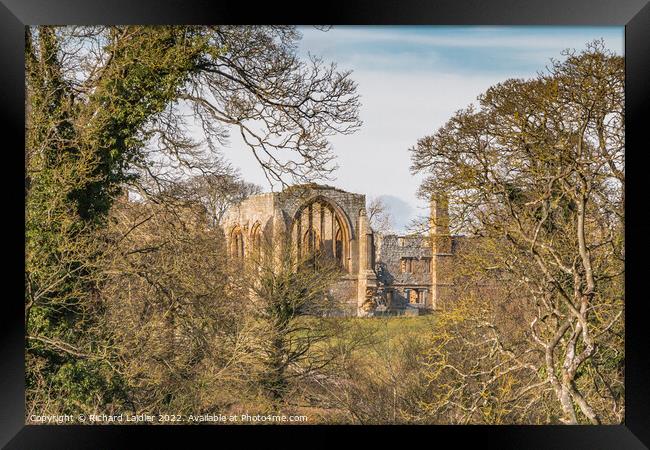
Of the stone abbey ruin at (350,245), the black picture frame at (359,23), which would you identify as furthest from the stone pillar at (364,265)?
the black picture frame at (359,23)

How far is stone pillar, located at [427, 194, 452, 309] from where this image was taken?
699 centimetres

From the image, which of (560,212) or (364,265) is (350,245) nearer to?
(364,265)

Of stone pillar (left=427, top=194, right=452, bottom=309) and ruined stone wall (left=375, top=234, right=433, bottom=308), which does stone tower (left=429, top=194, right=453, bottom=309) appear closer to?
stone pillar (left=427, top=194, right=452, bottom=309)

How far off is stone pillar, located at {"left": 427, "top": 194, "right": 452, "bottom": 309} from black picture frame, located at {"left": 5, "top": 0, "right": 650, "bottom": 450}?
7.05 feet

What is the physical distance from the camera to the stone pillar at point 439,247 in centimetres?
699

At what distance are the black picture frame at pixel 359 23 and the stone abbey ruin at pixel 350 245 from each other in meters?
2.27

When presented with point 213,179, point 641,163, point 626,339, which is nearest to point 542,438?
point 626,339

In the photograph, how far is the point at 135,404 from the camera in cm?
653

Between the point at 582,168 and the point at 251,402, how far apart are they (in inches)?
159

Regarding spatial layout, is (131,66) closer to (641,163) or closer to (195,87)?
(195,87)

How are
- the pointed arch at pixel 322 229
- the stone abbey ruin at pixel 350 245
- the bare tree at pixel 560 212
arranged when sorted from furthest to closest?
the pointed arch at pixel 322 229, the stone abbey ruin at pixel 350 245, the bare tree at pixel 560 212

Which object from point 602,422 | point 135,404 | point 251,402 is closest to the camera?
point 602,422

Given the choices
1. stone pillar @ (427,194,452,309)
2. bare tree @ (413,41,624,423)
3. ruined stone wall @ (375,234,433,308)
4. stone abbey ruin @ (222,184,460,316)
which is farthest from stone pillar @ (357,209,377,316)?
bare tree @ (413,41,624,423)

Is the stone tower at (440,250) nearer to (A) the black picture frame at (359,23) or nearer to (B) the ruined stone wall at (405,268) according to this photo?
(B) the ruined stone wall at (405,268)
